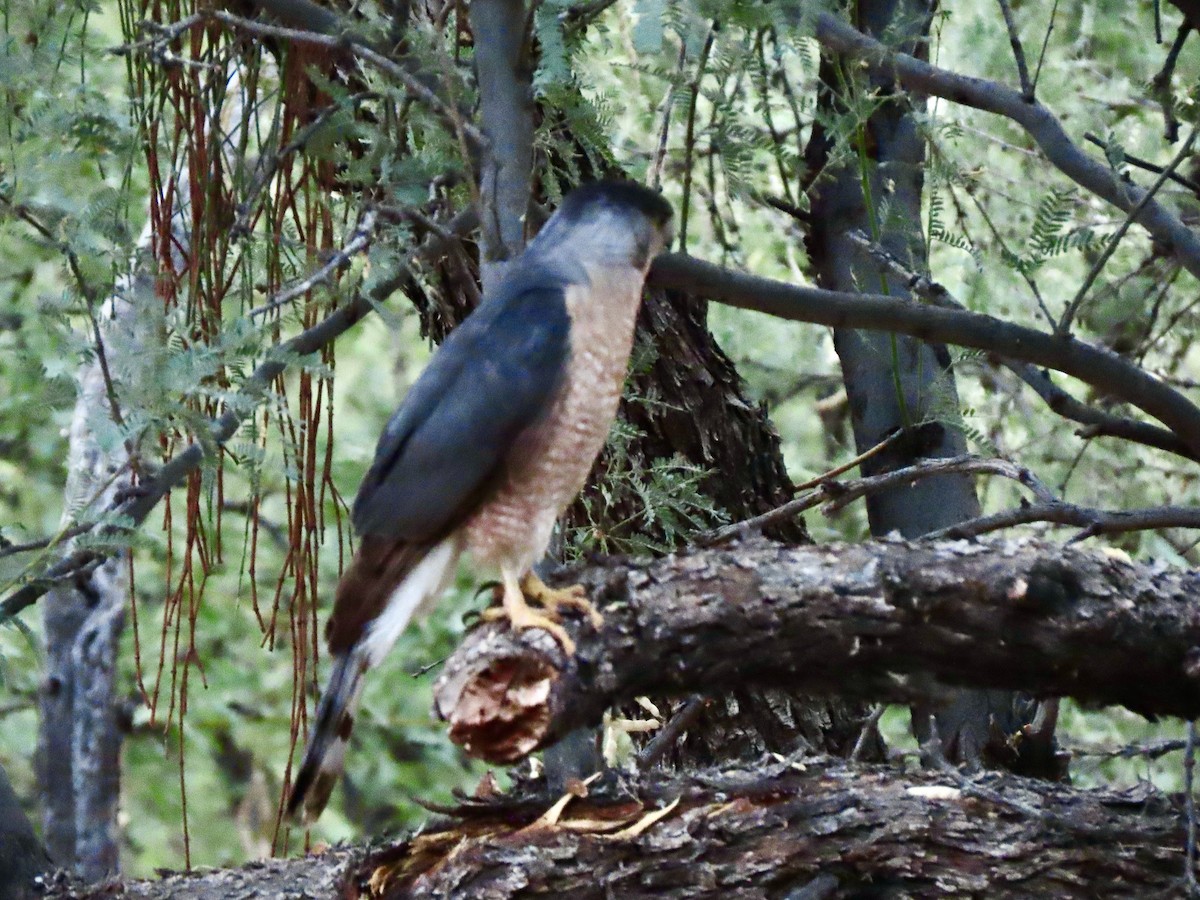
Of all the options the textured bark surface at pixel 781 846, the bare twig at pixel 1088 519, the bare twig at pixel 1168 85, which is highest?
the bare twig at pixel 1168 85

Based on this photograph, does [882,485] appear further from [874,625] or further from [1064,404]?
[874,625]

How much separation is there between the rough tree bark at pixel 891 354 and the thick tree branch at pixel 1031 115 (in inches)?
26.8

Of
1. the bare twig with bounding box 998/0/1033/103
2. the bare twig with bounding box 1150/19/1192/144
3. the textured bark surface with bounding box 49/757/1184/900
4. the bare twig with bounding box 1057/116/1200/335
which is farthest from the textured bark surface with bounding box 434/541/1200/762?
the bare twig with bounding box 1150/19/1192/144

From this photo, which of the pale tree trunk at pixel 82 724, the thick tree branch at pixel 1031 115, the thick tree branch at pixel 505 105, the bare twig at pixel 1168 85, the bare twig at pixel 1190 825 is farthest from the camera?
the pale tree trunk at pixel 82 724

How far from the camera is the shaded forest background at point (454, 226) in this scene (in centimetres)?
290

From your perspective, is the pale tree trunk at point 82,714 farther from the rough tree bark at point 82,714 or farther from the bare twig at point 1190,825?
the bare twig at point 1190,825

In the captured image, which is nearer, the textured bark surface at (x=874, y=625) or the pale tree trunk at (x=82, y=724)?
the textured bark surface at (x=874, y=625)

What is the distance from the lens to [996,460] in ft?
10.7

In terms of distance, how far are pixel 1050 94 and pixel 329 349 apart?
258 cm

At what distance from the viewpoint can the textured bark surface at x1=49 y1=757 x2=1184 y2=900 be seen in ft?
8.61

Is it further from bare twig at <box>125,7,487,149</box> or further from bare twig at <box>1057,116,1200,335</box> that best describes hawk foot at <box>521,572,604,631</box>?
bare twig at <box>1057,116,1200,335</box>

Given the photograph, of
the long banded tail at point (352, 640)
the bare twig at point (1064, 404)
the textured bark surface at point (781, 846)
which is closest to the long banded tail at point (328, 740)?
the long banded tail at point (352, 640)

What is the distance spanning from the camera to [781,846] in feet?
8.81

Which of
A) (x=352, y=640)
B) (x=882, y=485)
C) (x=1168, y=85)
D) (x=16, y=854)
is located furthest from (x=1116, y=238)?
(x=16, y=854)
